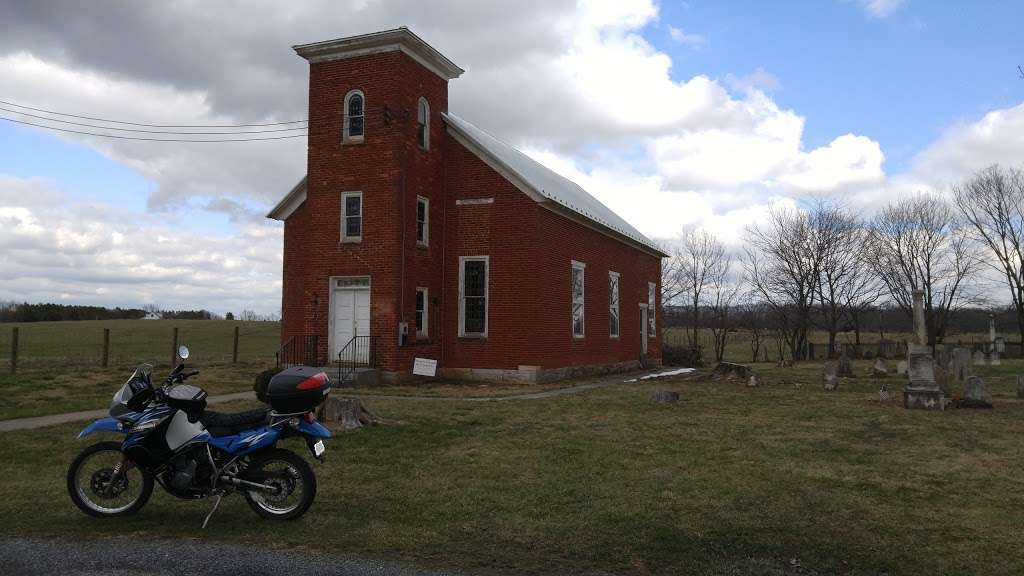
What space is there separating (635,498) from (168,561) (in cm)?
394

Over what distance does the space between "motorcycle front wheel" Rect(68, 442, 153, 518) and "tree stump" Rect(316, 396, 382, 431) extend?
4.48 meters

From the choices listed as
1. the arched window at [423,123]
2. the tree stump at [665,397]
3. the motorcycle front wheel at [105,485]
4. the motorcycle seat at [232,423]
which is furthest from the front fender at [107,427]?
the arched window at [423,123]

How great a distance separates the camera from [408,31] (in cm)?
1917

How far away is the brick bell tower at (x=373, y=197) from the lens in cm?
1923

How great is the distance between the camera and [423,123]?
2066cm

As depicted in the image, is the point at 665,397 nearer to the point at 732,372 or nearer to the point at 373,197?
the point at 732,372

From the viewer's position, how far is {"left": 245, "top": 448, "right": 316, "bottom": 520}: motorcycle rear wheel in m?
6.03

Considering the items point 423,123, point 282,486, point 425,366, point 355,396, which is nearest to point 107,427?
point 282,486

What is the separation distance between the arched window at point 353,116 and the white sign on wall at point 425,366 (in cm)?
604

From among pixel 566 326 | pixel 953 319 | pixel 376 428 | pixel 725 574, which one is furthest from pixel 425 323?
pixel 953 319

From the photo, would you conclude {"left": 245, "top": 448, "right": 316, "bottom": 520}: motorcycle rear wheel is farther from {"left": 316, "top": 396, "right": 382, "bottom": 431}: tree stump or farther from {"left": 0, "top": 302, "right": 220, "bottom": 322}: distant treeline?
{"left": 0, "top": 302, "right": 220, "bottom": 322}: distant treeline

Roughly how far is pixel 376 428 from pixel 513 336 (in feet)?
31.4

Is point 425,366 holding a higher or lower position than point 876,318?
lower

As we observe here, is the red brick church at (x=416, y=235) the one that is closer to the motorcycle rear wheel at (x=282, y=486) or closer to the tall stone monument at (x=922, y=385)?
the tall stone monument at (x=922, y=385)
